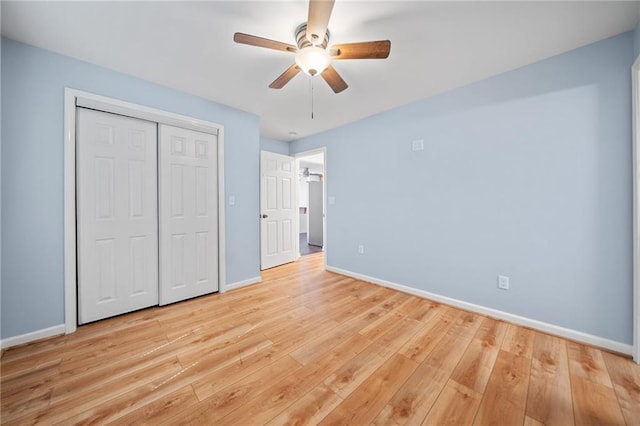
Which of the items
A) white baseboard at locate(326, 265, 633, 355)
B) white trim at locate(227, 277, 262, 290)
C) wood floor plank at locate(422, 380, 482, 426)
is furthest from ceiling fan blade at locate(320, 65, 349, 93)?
white trim at locate(227, 277, 262, 290)

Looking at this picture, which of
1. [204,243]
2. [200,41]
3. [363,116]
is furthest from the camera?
[363,116]

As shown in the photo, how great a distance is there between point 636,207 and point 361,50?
2.23m

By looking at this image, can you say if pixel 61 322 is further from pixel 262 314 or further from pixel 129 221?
pixel 262 314

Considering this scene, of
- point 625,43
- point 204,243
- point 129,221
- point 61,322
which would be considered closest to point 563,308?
point 625,43

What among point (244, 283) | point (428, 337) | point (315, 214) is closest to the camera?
point (428, 337)

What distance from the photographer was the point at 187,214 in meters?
2.73

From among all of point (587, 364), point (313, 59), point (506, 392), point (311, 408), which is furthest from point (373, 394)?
point (313, 59)

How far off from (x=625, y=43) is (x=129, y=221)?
14.7 feet

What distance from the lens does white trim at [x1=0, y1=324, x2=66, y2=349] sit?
5.92ft

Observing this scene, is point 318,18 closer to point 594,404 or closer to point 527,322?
point 594,404

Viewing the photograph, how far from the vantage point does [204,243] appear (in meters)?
2.87

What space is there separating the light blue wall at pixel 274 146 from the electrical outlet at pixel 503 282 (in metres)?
3.88

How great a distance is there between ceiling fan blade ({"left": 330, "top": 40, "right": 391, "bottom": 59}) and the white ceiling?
230 millimetres

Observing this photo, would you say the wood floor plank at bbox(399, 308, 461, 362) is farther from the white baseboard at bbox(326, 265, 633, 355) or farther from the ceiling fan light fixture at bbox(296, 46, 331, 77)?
the ceiling fan light fixture at bbox(296, 46, 331, 77)
